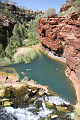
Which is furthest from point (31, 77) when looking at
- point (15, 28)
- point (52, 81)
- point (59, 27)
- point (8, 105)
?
point (15, 28)

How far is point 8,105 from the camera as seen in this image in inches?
293

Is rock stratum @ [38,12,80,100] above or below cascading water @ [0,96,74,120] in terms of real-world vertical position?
above

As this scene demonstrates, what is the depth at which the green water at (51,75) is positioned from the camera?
10.7m

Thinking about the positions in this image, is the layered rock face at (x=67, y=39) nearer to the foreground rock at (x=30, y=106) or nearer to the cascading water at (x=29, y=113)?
the foreground rock at (x=30, y=106)

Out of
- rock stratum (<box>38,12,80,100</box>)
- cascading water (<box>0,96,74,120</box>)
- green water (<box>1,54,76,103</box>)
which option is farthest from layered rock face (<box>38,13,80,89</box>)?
cascading water (<box>0,96,74,120</box>)

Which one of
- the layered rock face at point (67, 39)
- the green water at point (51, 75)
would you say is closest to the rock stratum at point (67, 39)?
the layered rock face at point (67, 39)

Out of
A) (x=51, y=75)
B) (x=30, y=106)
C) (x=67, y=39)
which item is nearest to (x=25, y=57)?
(x=51, y=75)

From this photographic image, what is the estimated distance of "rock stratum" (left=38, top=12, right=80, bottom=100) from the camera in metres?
11.4

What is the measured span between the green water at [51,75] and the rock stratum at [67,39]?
2.46 feet

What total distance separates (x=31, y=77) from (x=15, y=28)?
16.2 meters

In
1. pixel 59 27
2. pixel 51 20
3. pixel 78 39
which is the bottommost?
pixel 78 39

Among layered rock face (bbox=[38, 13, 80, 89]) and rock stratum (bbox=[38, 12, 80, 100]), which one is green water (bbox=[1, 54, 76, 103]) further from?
layered rock face (bbox=[38, 13, 80, 89])

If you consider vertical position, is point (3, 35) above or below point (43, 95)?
above

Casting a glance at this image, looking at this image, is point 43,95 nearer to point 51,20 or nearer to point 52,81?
point 52,81
